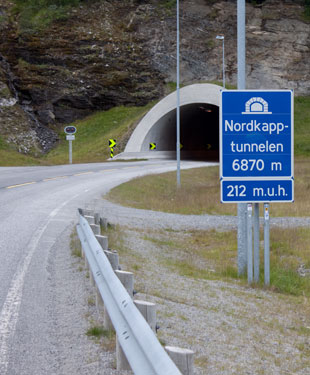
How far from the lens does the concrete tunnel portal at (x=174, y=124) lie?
4525cm

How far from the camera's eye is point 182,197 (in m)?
22.2

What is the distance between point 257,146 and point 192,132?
50302mm

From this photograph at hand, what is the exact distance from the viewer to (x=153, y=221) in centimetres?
1530

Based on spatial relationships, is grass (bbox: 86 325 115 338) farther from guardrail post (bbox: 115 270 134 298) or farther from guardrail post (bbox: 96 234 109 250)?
guardrail post (bbox: 96 234 109 250)

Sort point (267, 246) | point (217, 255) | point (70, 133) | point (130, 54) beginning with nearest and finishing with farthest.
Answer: point (267, 246) → point (217, 255) → point (70, 133) → point (130, 54)

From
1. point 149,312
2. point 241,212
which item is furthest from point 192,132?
point 149,312

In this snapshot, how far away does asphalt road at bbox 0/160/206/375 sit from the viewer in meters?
4.53

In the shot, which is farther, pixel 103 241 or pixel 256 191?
pixel 256 191

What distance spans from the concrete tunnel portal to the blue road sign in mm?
35643

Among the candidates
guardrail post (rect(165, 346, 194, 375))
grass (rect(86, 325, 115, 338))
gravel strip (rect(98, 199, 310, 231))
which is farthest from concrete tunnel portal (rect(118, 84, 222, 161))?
guardrail post (rect(165, 346, 194, 375))

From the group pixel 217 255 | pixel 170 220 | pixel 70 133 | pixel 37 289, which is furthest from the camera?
pixel 70 133

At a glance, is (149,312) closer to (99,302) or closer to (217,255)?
(99,302)

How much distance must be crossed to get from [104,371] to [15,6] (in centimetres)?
6187

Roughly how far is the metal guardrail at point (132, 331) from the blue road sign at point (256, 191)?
374 cm
